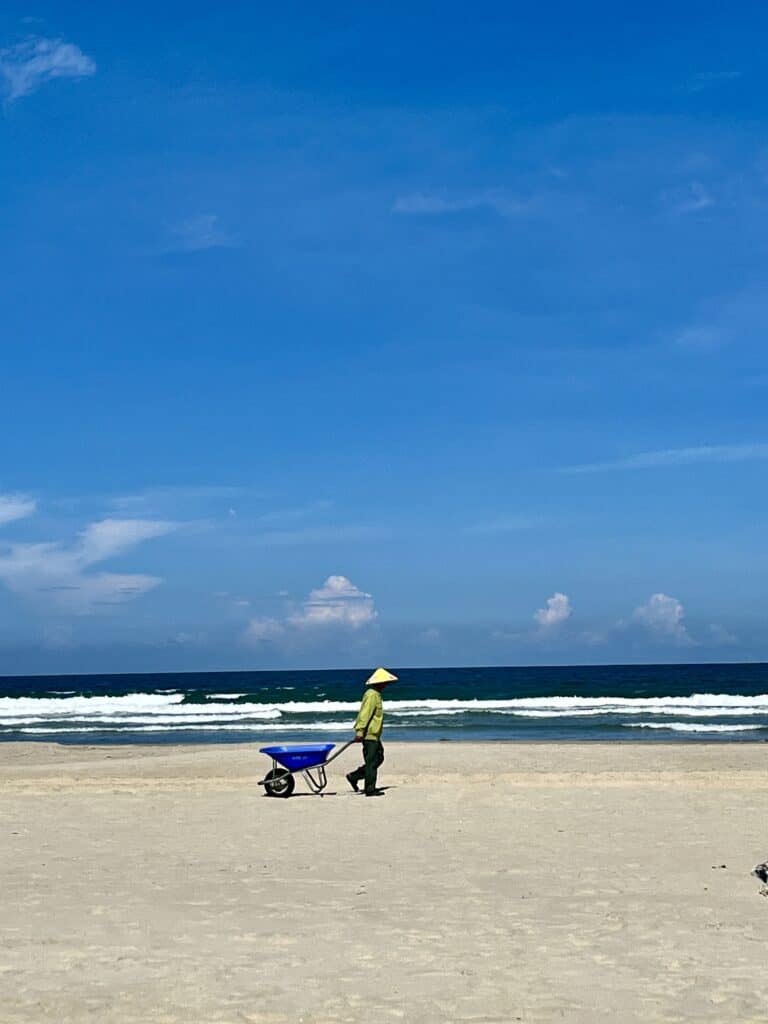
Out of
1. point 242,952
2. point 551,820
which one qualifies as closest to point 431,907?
point 242,952

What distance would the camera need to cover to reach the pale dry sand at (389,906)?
207 inches

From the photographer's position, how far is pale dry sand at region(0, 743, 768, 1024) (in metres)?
5.25

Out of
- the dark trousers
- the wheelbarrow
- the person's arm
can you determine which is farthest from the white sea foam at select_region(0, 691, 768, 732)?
the person's arm

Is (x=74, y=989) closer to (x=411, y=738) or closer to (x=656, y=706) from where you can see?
(x=411, y=738)

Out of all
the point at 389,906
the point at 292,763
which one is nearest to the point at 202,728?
the point at 292,763

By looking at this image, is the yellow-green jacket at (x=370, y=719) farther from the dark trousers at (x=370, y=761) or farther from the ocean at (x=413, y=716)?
the ocean at (x=413, y=716)

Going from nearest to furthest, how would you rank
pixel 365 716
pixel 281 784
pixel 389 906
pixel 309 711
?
pixel 389 906
pixel 365 716
pixel 281 784
pixel 309 711

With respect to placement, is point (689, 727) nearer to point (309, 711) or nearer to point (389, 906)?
point (309, 711)

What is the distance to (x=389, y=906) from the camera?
24.5ft

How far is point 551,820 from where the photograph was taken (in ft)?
38.7

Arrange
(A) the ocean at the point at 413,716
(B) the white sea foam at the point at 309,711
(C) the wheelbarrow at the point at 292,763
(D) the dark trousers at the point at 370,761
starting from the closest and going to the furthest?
1. (C) the wheelbarrow at the point at 292,763
2. (D) the dark trousers at the point at 370,761
3. (A) the ocean at the point at 413,716
4. (B) the white sea foam at the point at 309,711

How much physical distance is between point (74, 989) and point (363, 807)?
7.83m

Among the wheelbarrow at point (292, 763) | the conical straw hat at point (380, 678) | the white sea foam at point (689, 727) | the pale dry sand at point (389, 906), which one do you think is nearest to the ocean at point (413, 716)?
the white sea foam at point (689, 727)

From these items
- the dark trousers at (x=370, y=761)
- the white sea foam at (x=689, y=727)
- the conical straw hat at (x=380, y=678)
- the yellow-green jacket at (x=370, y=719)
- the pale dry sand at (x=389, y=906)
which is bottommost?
the white sea foam at (x=689, y=727)
